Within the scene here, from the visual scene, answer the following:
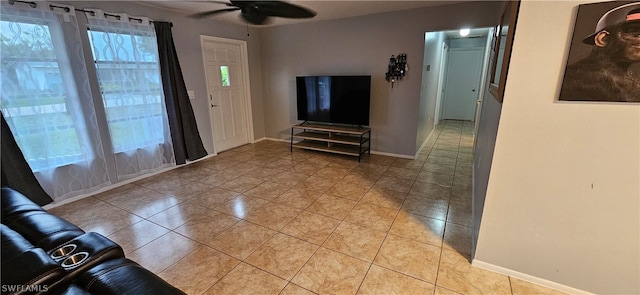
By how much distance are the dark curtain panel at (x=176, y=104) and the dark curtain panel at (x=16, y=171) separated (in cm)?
142

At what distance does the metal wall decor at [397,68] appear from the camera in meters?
3.85

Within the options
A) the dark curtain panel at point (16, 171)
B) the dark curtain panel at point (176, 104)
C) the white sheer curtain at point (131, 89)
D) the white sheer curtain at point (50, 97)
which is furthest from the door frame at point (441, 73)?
the dark curtain panel at point (16, 171)

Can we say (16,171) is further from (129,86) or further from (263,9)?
(263,9)

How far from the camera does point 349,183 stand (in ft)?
10.7

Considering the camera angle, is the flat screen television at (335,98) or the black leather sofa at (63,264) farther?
the flat screen television at (335,98)

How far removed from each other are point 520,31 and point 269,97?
440 centimetres

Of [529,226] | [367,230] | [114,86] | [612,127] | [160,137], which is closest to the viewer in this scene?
[612,127]

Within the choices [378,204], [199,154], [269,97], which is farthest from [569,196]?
[269,97]

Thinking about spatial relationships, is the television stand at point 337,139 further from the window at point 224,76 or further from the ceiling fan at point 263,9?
the ceiling fan at point 263,9

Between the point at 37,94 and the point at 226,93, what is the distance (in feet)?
7.92

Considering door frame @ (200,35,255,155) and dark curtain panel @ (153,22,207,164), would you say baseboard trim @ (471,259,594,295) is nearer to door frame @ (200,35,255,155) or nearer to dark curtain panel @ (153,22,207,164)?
dark curtain panel @ (153,22,207,164)

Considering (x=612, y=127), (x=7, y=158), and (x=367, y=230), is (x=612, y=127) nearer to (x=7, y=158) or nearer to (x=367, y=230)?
(x=367, y=230)

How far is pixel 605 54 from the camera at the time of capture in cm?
120

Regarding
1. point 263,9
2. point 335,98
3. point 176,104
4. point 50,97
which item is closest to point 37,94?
point 50,97
